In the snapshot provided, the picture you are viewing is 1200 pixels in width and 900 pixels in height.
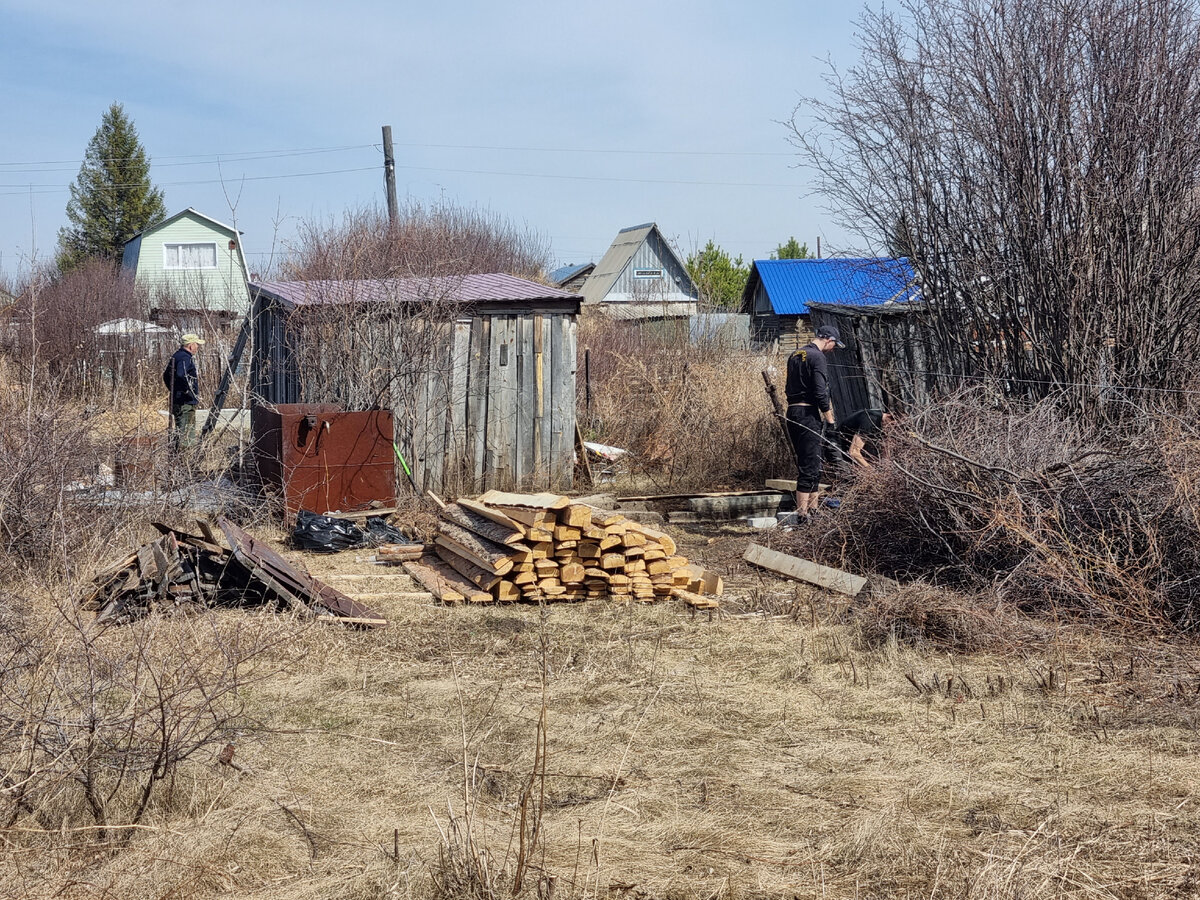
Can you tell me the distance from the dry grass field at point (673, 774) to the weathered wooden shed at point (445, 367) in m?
5.28

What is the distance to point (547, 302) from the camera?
12.8 m

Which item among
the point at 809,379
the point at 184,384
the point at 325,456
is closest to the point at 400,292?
the point at 325,456

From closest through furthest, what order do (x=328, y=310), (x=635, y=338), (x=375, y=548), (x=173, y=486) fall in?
(x=173, y=486) → (x=375, y=548) → (x=328, y=310) → (x=635, y=338)

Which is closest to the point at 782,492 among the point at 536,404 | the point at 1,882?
the point at 536,404

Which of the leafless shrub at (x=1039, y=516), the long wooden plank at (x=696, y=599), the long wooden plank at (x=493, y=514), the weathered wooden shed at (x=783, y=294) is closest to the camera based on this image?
the leafless shrub at (x=1039, y=516)

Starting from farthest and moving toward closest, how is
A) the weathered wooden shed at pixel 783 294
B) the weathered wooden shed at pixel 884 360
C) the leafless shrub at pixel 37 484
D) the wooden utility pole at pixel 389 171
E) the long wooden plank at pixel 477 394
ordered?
1. the weathered wooden shed at pixel 783 294
2. the wooden utility pole at pixel 389 171
3. the long wooden plank at pixel 477 394
4. the weathered wooden shed at pixel 884 360
5. the leafless shrub at pixel 37 484

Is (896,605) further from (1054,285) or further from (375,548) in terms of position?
(375,548)

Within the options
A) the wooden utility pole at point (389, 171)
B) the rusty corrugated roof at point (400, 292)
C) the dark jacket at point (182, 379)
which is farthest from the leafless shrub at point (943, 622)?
the wooden utility pole at point (389, 171)

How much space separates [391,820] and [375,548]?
19.8 feet

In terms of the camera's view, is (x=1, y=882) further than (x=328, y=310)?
No

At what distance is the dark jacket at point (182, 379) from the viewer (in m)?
14.0

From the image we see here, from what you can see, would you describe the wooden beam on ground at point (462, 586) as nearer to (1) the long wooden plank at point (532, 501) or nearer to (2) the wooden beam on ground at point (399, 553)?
(2) the wooden beam on ground at point (399, 553)

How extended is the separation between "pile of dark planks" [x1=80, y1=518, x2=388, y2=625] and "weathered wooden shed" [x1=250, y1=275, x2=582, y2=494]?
14.6 feet

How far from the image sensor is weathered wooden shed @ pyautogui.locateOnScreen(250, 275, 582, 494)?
11828mm
